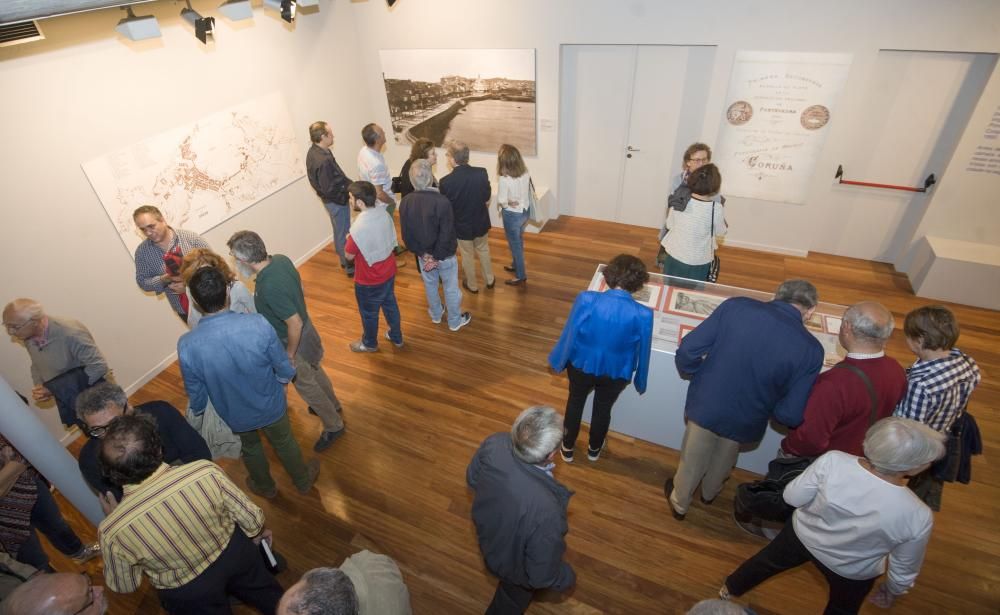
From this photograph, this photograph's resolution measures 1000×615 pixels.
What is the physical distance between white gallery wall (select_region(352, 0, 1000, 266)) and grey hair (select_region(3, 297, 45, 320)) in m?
5.00

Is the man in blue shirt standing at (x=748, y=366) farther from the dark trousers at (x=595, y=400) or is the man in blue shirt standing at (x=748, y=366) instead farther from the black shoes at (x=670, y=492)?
the black shoes at (x=670, y=492)

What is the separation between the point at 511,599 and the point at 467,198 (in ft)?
11.2

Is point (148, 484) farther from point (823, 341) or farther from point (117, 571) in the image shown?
point (823, 341)

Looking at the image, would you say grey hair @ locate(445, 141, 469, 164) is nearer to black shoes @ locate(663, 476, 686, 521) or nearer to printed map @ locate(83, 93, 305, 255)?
printed map @ locate(83, 93, 305, 255)

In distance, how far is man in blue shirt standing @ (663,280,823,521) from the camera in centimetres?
227

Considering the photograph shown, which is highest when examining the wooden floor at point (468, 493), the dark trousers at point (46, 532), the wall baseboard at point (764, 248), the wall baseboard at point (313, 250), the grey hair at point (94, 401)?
the grey hair at point (94, 401)

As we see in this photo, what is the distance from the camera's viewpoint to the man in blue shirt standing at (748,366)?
7.43 feet

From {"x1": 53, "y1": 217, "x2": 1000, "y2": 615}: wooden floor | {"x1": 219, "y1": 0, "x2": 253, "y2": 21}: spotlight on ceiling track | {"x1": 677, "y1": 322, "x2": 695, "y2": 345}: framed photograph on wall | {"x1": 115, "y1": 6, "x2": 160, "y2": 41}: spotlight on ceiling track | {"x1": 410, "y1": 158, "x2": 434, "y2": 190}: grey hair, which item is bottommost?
{"x1": 53, "y1": 217, "x2": 1000, "y2": 615}: wooden floor

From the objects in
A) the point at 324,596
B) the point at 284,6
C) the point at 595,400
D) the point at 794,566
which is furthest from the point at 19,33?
the point at 794,566

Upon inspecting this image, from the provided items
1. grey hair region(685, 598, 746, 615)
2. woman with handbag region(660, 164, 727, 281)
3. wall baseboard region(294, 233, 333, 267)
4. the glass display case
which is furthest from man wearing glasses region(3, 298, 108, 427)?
woman with handbag region(660, 164, 727, 281)

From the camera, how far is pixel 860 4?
4.36 m

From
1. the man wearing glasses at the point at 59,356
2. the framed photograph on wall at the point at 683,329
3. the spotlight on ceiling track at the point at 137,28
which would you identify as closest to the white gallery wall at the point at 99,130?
the spotlight on ceiling track at the point at 137,28

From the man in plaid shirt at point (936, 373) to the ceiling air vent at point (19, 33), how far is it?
558cm

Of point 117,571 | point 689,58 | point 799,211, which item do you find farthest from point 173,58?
point 799,211
